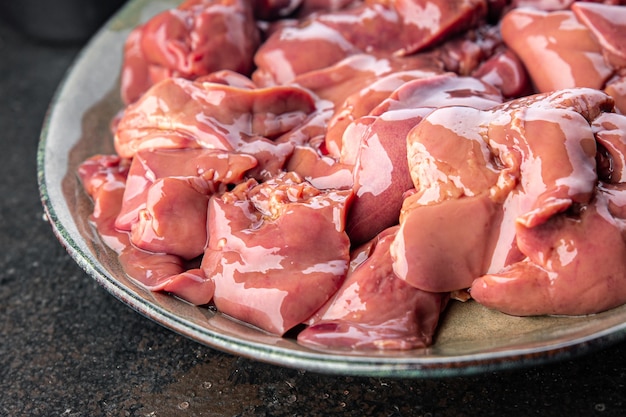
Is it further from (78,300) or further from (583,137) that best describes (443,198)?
(78,300)

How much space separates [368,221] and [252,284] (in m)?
0.32

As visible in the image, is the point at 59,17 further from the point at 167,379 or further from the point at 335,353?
the point at 335,353

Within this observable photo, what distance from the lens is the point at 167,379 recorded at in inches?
82.0

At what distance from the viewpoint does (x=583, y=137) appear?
5.63 feet

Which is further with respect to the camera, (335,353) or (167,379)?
(167,379)

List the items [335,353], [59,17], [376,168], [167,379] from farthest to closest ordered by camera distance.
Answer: [59,17] → [167,379] → [376,168] → [335,353]

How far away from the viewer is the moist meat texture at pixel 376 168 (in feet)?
5.55

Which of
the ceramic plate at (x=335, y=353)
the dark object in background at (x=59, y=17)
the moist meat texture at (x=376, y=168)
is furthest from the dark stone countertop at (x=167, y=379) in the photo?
the dark object in background at (x=59, y=17)

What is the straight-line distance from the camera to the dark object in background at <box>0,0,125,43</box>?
382 cm

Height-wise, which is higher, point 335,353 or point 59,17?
point 335,353

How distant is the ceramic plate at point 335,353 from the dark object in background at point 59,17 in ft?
5.27

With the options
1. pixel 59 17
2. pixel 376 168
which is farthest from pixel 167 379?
pixel 59 17

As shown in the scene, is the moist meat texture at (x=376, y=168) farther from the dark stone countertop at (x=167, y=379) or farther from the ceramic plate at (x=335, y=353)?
the dark stone countertop at (x=167, y=379)

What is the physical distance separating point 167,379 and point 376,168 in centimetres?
80
